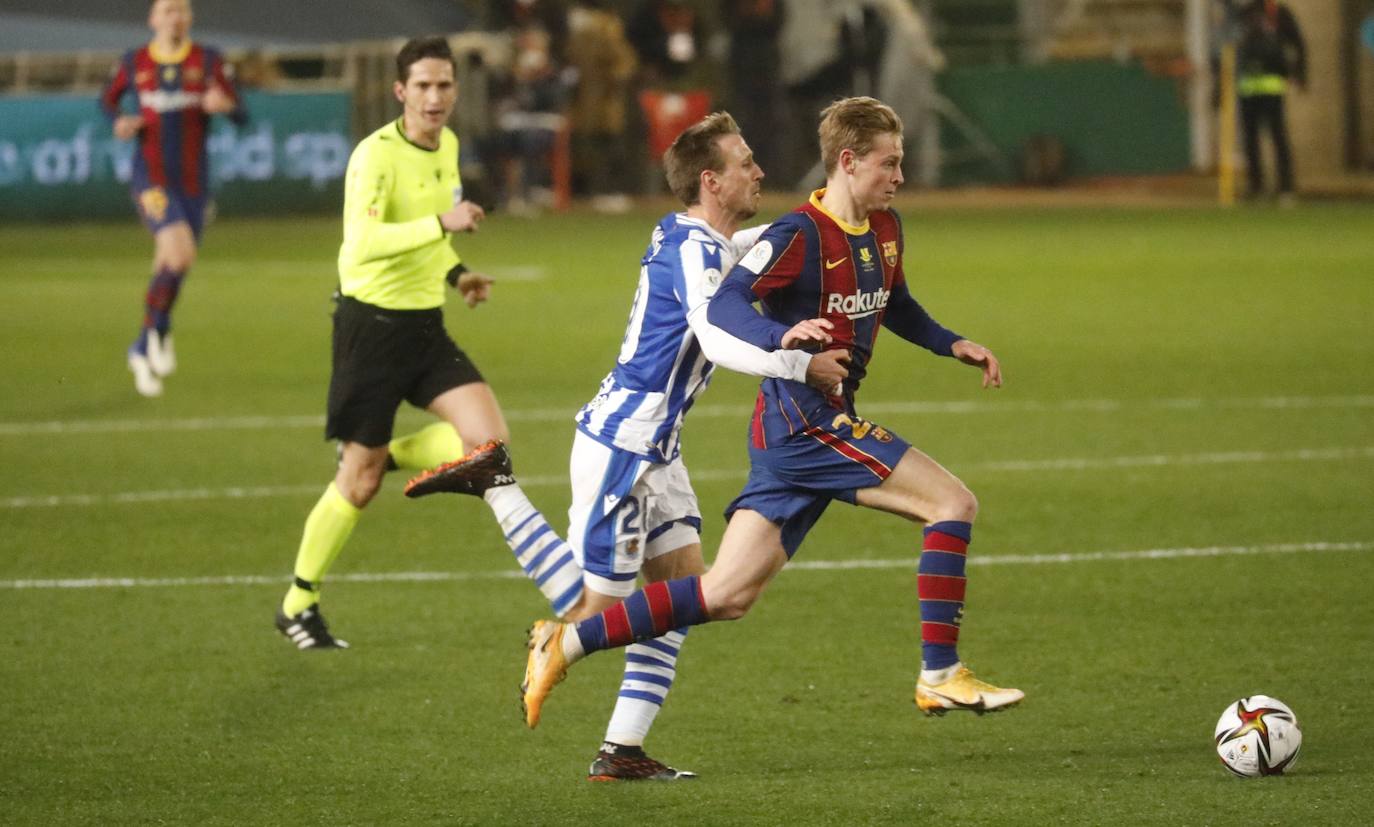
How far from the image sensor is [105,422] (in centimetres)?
1336

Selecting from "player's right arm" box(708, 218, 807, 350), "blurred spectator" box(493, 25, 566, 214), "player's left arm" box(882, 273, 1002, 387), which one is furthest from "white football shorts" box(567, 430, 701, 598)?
"blurred spectator" box(493, 25, 566, 214)

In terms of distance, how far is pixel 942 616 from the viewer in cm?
613

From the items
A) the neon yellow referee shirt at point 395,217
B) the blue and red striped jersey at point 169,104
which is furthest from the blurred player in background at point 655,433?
the blue and red striped jersey at point 169,104

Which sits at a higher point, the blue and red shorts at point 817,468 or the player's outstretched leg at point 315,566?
the blue and red shorts at point 817,468

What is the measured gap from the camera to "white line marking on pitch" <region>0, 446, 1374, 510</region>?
35.7 ft

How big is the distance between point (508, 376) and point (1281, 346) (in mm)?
5604

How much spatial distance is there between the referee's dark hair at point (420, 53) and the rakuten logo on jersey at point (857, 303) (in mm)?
2313

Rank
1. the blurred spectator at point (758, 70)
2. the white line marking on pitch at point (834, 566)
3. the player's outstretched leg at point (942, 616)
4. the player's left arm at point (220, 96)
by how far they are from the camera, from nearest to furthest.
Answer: the player's outstretched leg at point (942, 616), the white line marking on pitch at point (834, 566), the player's left arm at point (220, 96), the blurred spectator at point (758, 70)

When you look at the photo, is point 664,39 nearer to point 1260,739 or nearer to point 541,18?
point 541,18

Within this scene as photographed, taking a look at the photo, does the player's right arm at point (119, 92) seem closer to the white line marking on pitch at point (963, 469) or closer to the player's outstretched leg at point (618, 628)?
the white line marking on pitch at point (963, 469)

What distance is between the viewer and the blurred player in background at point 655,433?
6.20 metres

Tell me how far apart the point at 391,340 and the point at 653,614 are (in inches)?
94.4

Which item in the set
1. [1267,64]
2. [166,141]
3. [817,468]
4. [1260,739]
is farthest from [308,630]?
[1267,64]

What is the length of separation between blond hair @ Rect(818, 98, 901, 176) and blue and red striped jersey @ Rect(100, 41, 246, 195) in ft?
29.3
